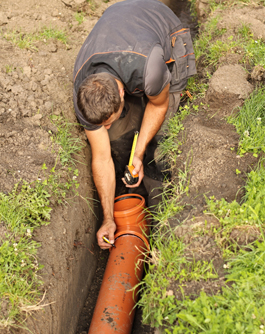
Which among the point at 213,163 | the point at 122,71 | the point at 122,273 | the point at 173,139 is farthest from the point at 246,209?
the point at 122,71

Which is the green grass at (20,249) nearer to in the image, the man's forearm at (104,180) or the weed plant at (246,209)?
the man's forearm at (104,180)

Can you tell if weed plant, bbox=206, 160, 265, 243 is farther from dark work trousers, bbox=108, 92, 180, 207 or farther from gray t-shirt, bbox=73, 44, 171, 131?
dark work trousers, bbox=108, 92, 180, 207

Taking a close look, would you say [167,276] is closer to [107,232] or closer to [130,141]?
[107,232]

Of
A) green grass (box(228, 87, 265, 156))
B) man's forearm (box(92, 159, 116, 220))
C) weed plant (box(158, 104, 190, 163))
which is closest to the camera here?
green grass (box(228, 87, 265, 156))

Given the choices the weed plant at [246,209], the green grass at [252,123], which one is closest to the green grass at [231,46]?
the green grass at [252,123]

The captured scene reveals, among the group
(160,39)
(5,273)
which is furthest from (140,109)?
(5,273)

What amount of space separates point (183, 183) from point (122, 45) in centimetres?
122

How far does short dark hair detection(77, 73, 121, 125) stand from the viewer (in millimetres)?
2094

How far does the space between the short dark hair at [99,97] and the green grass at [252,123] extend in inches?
44.5

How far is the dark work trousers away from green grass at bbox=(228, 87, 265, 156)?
0.75m

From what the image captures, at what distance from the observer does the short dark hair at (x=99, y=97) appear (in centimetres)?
209

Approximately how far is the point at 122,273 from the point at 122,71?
1589mm

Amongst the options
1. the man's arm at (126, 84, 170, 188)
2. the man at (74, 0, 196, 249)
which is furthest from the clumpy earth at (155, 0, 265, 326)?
the man at (74, 0, 196, 249)

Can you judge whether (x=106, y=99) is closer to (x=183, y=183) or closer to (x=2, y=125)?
(x=183, y=183)
